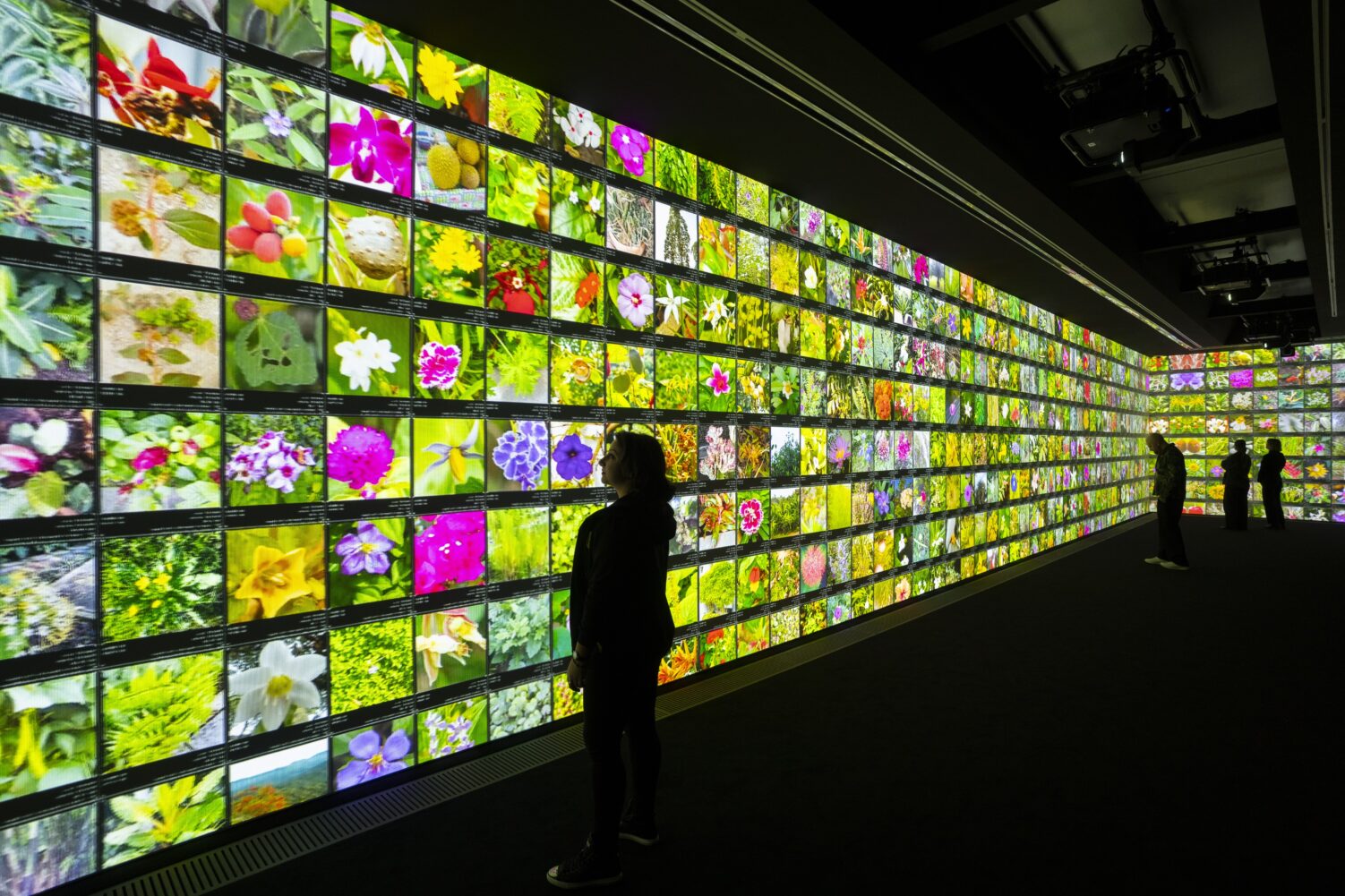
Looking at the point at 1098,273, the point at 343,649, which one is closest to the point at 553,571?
the point at 343,649

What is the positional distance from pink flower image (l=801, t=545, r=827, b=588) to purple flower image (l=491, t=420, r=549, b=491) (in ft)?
7.78

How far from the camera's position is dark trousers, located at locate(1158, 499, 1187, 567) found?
733 centimetres

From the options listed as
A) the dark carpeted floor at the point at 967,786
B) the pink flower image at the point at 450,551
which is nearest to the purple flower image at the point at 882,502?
the dark carpeted floor at the point at 967,786

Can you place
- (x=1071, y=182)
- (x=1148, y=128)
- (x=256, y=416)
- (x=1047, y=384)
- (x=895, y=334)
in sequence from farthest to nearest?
(x=1047, y=384), (x=895, y=334), (x=1071, y=182), (x=1148, y=128), (x=256, y=416)

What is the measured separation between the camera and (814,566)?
498cm

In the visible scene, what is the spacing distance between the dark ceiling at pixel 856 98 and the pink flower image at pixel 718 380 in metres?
1.28

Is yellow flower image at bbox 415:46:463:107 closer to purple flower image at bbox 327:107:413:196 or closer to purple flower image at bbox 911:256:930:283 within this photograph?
purple flower image at bbox 327:107:413:196

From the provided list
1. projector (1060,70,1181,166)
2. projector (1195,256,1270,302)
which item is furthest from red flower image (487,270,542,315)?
projector (1195,256,1270,302)

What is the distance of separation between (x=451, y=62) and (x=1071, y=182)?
4432 mm

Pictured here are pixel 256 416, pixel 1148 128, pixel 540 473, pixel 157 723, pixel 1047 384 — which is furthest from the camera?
pixel 1047 384

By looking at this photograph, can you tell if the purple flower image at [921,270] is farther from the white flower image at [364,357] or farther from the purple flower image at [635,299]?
the white flower image at [364,357]

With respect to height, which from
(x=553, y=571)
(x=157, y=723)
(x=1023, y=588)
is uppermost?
(x=553, y=571)

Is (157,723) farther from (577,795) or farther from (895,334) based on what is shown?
(895,334)

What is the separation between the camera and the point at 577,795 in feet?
8.84
